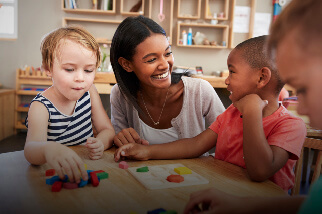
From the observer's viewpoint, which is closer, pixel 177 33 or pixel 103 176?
pixel 103 176

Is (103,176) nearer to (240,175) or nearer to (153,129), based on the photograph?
(240,175)

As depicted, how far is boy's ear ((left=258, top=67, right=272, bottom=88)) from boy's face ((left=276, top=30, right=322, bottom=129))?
0.47 metres

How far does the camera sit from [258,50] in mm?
1066

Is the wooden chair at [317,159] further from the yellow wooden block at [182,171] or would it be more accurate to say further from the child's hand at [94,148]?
the child's hand at [94,148]

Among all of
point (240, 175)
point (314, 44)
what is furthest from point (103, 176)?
point (314, 44)

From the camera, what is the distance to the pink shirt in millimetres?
924

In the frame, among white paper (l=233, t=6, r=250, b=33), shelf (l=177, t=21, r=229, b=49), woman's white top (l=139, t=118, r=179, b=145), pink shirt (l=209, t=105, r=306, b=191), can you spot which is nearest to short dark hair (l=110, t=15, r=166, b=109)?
woman's white top (l=139, t=118, r=179, b=145)

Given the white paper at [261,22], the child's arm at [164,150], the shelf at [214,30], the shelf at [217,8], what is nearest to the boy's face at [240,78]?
the child's arm at [164,150]

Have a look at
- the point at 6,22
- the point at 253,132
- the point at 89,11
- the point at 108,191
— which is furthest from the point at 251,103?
the point at 6,22

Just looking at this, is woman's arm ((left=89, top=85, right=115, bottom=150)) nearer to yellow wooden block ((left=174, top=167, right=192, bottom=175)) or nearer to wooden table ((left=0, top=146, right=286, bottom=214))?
wooden table ((left=0, top=146, right=286, bottom=214))

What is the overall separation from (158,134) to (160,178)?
79cm

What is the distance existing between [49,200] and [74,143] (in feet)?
1.93

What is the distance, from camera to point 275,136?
3.07 feet

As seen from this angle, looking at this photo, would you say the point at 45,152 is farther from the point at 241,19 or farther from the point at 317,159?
the point at 241,19
